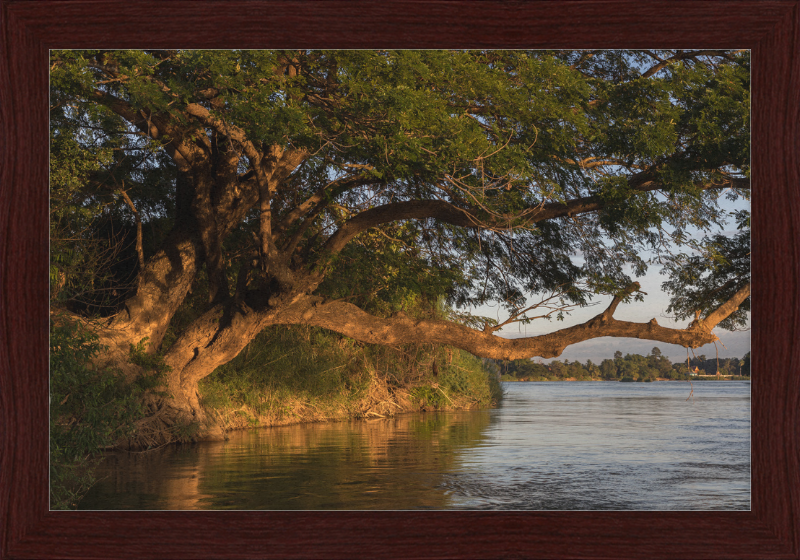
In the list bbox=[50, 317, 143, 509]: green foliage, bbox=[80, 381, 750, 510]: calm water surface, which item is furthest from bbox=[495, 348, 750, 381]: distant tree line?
bbox=[50, 317, 143, 509]: green foliage

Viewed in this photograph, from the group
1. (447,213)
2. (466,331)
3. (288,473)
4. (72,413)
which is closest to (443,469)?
(288,473)

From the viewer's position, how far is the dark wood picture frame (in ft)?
15.9

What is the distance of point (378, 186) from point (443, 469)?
15.5 ft

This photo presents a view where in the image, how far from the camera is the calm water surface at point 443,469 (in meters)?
8.02

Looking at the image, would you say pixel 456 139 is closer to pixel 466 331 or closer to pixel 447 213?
pixel 447 213

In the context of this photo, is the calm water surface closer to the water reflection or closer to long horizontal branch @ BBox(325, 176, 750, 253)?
the water reflection

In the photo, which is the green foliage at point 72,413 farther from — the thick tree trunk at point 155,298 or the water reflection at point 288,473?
the thick tree trunk at point 155,298

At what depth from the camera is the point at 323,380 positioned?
55.8 ft

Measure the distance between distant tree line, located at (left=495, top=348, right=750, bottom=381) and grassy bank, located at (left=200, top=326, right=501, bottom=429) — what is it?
6.68ft
